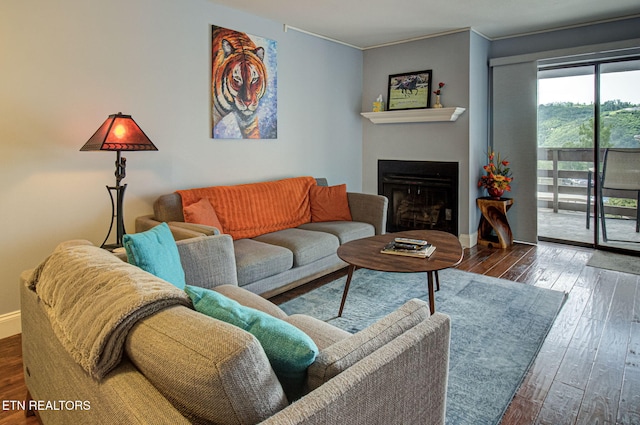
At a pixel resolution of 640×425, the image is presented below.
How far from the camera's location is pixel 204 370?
2.91 feet

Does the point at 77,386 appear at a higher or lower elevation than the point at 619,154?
lower

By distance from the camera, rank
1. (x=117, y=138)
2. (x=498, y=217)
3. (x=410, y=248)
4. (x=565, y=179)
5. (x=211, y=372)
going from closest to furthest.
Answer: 1. (x=211, y=372)
2. (x=117, y=138)
3. (x=410, y=248)
4. (x=498, y=217)
5. (x=565, y=179)

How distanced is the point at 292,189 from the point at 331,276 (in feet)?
3.08

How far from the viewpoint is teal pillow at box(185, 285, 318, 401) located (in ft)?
3.52

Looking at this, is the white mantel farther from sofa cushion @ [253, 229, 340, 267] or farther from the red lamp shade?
the red lamp shade

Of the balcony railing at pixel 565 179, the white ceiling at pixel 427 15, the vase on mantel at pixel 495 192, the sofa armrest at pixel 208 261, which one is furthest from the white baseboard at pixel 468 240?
the sofa armrest at pixel 208 261

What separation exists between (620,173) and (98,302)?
5.14 metres

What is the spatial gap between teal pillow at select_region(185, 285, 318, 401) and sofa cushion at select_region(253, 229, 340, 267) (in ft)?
7.10

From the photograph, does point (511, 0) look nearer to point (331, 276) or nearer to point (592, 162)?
point (592, 162)

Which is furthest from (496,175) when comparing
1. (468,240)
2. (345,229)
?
(345,229)

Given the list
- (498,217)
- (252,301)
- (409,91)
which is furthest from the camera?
(409,91)

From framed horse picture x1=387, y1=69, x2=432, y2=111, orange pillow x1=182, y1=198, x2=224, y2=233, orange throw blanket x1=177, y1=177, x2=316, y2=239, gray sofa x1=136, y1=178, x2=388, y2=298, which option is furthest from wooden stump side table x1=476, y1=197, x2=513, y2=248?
orange pillow x1=182, y1=198, x2=224, y2=233

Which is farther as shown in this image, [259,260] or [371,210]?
[371,210]

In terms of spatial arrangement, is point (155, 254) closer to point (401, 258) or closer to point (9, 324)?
point (401, 258)
